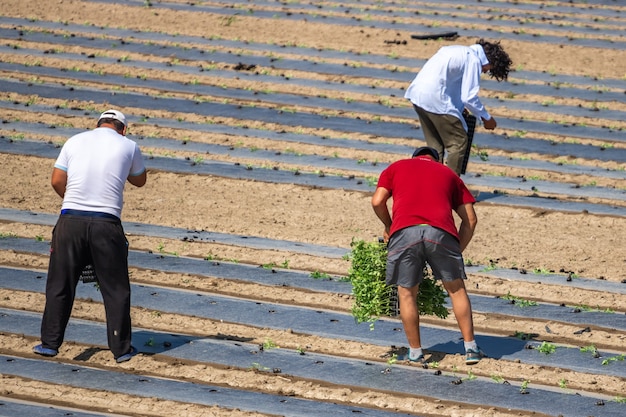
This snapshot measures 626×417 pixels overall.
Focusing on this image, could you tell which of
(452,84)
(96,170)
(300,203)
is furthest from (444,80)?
(96,170)

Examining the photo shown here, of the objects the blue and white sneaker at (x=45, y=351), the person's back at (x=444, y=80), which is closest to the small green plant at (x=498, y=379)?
the blue and white sneaker at (x=45, y=351)

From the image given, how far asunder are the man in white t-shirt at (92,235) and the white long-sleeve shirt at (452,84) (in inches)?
167

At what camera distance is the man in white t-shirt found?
23.3ft

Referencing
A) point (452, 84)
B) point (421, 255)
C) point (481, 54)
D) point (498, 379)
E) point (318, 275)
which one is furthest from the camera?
point (452, 84)

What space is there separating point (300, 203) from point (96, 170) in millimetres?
4362

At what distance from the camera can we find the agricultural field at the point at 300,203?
704 centimetres

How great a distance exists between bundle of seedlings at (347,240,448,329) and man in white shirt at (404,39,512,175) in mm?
3493

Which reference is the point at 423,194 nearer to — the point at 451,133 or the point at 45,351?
the point at 45,351

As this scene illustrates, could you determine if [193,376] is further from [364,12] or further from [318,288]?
[364,12]

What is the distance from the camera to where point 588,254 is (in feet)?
33.1

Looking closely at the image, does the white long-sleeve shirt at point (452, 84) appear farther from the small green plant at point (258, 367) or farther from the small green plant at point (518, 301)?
the small green plant at point (258, 367)

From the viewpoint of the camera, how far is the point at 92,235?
7090 mm

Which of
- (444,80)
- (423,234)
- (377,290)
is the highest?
(444,80)

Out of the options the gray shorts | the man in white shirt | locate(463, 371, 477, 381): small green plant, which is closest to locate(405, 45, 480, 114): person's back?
the man in white shirt
